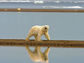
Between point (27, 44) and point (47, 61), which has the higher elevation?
point (47, 61)

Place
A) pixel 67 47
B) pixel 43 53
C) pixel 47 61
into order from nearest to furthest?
pixel 47 61 < pixel 43 53 < pixel 67 47

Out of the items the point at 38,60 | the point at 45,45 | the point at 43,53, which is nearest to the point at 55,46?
the point at 45,45

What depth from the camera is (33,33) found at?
5.07 metres

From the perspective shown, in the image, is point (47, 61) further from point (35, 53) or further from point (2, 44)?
point (2, 44)

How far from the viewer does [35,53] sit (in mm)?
4152

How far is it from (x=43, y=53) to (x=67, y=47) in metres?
0.81

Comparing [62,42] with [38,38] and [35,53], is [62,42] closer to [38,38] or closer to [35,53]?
[38,38]

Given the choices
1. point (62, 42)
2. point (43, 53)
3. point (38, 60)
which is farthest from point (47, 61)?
point (62, 42)

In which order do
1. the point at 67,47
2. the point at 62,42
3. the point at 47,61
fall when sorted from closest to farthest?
the point at 47,61 → the point at 67,47 → the point at 62,42

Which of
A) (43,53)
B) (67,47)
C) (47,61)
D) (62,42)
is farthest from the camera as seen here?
(62,42)

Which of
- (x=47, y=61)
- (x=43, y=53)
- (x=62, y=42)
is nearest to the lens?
(x=47, y=61)

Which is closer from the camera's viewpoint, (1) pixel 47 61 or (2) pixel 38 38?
(1) pixel 47 61

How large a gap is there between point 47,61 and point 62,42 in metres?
1.66

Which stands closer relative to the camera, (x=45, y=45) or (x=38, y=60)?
(x=38, y=60)
